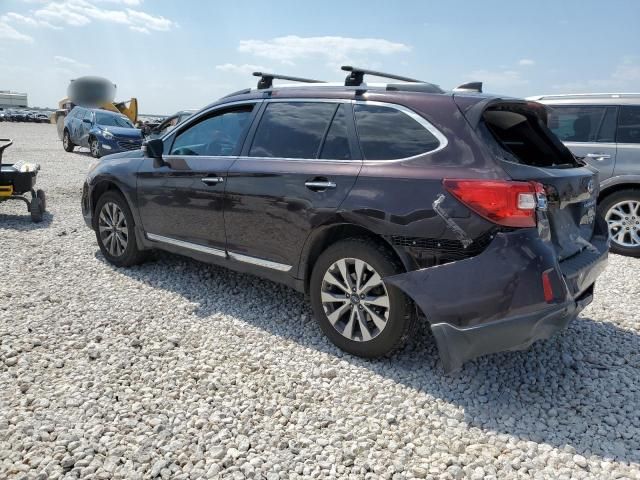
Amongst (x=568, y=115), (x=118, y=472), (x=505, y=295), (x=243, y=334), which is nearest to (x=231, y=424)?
(x=118, y=472)

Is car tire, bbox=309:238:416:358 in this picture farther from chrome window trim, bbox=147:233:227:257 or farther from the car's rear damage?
chrome window trim, bbox=147:233:227:257

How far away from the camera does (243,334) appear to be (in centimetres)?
386

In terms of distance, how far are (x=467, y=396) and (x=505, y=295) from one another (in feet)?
2.44

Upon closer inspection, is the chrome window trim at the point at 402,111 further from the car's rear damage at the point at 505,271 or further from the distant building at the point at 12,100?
the distant building at the point at 12,100

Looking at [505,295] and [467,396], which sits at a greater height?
[505,295]

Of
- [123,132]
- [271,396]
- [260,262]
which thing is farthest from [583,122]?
[123,132]

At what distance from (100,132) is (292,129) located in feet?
49.4

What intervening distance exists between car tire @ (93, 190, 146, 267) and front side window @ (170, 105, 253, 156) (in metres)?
0.93

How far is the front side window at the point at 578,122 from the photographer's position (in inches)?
267

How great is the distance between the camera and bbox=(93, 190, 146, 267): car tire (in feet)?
17.0

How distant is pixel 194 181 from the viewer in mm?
4414

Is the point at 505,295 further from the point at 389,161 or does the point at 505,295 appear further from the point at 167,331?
the point at 167,331

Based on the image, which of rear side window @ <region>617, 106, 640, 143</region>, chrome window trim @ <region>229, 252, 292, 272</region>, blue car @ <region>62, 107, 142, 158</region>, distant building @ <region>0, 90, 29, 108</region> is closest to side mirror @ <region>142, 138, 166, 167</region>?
chrome window trim @ <region>229, 252, 292, 272</region>

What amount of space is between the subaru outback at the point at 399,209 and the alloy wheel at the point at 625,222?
11.3ft
